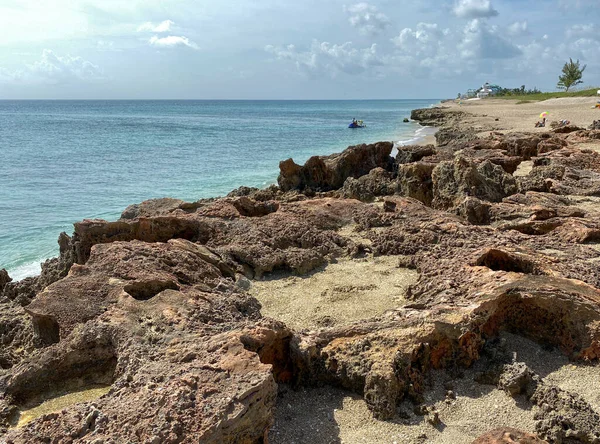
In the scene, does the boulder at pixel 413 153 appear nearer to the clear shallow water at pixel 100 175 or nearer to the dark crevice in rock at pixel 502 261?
the clear shallow water at pixel 100 175

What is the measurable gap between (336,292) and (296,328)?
3.48 ft

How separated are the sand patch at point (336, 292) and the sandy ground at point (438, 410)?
49.5 inches

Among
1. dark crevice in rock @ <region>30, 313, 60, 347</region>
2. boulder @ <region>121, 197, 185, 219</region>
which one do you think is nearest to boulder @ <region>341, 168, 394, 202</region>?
boulder @ <region>121, 197, 185, 219</region>

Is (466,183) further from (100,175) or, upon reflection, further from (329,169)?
(100,175)

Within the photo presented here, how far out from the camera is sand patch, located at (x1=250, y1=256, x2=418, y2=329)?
222 inches

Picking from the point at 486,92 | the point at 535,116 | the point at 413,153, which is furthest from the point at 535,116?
the point at 486,92

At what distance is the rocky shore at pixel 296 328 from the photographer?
3359mm

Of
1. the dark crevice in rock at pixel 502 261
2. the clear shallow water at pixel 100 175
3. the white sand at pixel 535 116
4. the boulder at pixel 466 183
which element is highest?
the white sand at pixel 535 116

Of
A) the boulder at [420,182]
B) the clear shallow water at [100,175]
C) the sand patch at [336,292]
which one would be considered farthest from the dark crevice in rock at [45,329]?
the boulder at [420,182]

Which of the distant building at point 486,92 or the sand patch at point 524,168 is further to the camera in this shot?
the distant building at point 486,92

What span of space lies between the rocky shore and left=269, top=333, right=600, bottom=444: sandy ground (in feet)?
0.07

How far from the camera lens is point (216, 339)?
3900 millimetres

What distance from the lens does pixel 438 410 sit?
403cm

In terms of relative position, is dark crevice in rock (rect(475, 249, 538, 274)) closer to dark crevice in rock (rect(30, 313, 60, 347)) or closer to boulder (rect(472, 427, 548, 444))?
boulder (rect(472, 427, 548, 444))
